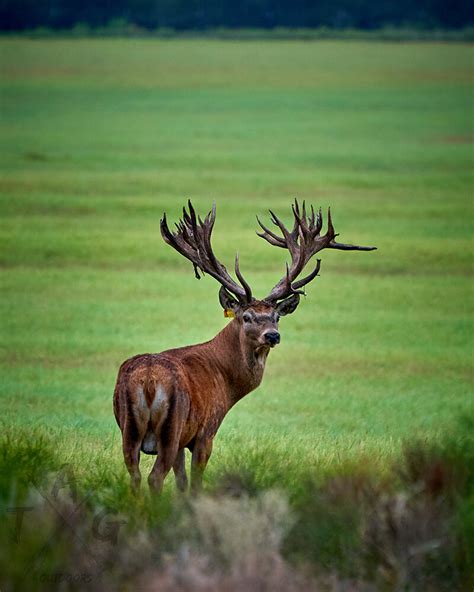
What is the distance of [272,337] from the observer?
10.4 metres

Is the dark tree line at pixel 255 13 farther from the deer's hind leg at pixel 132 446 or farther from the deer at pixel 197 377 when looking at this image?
the deer's hind leg at pixel 132 446

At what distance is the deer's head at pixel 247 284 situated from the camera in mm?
10656

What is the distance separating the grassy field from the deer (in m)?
0.27

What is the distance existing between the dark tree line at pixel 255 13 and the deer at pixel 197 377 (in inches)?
2802

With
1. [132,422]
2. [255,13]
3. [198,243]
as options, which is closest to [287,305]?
[198,243]

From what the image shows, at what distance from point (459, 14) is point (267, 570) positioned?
77992 millimetres

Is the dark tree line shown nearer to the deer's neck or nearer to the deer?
the deer

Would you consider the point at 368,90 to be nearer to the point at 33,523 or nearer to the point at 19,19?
the point at 19,19

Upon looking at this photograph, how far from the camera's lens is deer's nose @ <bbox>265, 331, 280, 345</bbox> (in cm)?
1043

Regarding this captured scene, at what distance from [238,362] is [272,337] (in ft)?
1.69

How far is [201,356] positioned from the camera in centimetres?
1073

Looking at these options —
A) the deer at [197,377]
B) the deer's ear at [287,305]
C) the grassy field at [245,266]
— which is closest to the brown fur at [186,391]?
the deer at [197,377]

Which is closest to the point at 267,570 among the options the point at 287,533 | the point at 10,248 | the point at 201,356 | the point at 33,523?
the point at 287,533
